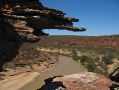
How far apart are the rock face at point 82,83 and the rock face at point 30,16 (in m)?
4.32

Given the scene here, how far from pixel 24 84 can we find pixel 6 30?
12.2 m

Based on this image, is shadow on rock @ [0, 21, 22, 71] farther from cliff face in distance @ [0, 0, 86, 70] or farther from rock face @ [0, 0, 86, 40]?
rock face @ [0, 0, 86, 40]

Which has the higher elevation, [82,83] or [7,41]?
[7,41]

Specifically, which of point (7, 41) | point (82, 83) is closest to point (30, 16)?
point (7, 41)

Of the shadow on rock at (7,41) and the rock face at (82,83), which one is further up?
the shadow on rock at (7,41)

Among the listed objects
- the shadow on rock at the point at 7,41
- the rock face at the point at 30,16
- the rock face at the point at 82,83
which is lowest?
the rock face at the point at 82,83

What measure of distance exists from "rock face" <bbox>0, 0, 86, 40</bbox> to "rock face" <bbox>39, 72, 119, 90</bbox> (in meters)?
4.32

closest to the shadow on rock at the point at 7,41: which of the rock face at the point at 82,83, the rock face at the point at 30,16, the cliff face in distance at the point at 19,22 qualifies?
the cliff face in distance at the point at 19,22

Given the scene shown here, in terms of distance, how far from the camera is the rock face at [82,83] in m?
20.2

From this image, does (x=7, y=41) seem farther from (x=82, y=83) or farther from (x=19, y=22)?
(x=82, y=83)

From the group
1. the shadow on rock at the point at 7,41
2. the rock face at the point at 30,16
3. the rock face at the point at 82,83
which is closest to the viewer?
the shadow on rock at the point at 7,41

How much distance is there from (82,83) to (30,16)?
20.6 feet

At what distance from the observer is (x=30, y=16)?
1579 centimetres

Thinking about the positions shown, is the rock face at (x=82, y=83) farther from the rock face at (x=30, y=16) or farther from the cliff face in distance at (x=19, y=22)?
the cliff face in distance at (x=19, y=22)
